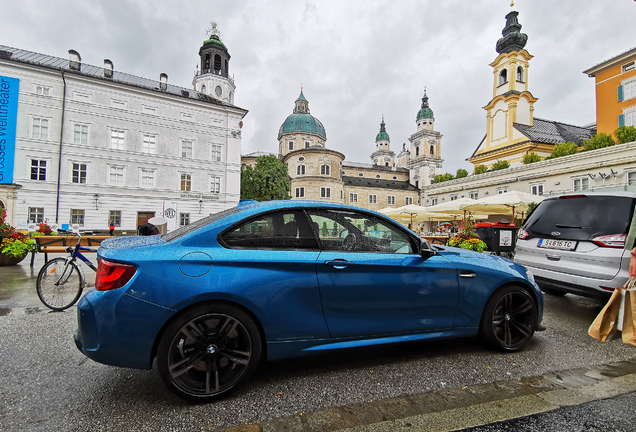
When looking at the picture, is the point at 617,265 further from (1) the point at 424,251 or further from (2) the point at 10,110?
(2) the point at 10,110

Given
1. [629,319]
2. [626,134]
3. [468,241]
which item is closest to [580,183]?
[626,134]

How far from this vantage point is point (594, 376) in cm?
264

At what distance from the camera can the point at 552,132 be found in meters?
44.1

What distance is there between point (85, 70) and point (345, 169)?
2086 inches

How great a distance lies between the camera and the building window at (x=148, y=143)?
29.6m

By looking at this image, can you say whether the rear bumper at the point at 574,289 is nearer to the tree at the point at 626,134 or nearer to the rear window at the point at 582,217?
the rear window at the point at 582,217

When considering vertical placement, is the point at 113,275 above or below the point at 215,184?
below

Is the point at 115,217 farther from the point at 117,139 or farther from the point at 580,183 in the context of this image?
the point at 580,183

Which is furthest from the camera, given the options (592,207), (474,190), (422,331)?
(474,190)

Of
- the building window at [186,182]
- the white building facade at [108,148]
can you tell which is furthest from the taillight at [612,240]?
the building window at [186,182]

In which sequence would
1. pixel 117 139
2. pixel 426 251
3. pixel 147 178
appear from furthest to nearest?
pixel 147 178
pixel 117 139
pixel 426 251

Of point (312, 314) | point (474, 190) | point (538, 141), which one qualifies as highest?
point (538, 141)

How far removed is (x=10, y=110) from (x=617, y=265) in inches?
1429

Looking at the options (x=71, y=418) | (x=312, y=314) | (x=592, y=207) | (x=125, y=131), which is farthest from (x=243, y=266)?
(x=125, y=131)
